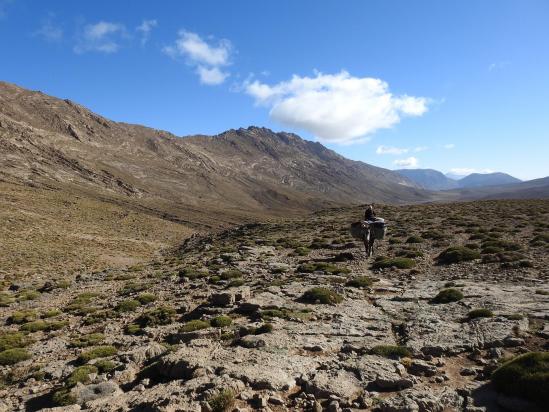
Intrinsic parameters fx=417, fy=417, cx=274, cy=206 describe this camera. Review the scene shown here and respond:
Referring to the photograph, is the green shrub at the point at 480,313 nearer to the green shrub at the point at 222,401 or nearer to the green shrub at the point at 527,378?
the green shrub at the point at 527,378

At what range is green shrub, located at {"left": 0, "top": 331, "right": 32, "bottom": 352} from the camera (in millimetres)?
18011

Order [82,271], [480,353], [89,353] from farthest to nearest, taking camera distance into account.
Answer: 1. [82,271]
2. [89,353]
3. [480,353]

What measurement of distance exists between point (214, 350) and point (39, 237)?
5589 cm

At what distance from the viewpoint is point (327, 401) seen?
10906mm

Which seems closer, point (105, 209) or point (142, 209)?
point (105, 209)

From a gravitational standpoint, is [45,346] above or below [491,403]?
below

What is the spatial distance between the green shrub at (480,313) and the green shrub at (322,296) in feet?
19.9

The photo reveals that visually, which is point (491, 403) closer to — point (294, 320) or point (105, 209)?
point (294, 320)

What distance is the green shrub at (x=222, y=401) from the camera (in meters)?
10.5

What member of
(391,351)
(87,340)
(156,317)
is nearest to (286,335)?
(391,351)

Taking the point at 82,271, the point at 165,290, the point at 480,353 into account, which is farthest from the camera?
the point at 82,271

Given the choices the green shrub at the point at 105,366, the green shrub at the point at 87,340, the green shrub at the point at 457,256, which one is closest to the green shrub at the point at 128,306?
the green shrub at the point at 87,340

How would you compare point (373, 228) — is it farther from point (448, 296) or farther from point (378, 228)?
point (448, 296)

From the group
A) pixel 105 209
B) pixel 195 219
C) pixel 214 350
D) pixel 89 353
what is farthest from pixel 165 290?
pixel 195 219
